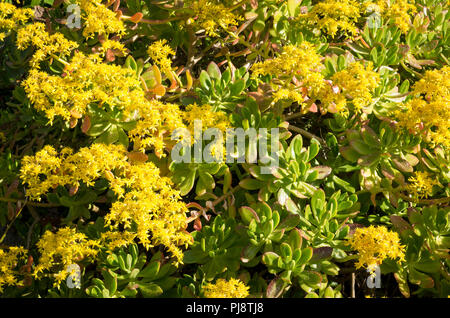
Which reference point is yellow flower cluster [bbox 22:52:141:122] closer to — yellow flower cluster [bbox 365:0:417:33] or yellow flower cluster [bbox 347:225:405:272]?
yellow flower cluster [bbox 347:225:405:272]

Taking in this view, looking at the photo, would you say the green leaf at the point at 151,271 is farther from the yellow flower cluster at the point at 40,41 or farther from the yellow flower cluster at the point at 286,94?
the yellow flower cluster at the point at 40,41

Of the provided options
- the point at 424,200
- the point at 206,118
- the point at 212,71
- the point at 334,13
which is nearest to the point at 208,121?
the point at 206,118

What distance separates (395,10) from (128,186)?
142cm

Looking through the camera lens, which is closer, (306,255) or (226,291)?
(226,291)

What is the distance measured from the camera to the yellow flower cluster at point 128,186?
1398mm

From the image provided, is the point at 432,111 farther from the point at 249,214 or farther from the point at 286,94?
the point at 249,214

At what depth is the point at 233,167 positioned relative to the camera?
5.82 ft

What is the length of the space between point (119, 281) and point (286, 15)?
4.37 feet

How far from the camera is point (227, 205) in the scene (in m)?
1.79

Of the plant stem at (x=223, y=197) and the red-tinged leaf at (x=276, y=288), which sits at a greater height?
the plant stem at (x=223, y=197)

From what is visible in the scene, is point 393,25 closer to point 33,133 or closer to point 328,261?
point 328,261

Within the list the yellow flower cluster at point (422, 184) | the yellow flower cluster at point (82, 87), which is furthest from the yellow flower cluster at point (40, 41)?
the yellow flower cluster at point (422, 184)

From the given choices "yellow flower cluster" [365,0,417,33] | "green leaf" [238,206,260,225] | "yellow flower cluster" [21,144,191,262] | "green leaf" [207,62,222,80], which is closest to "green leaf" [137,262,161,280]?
"yellow flower cluster" [21,144,191,262]

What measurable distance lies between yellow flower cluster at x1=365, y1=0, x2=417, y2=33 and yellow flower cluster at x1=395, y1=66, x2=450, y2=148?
41 cm
